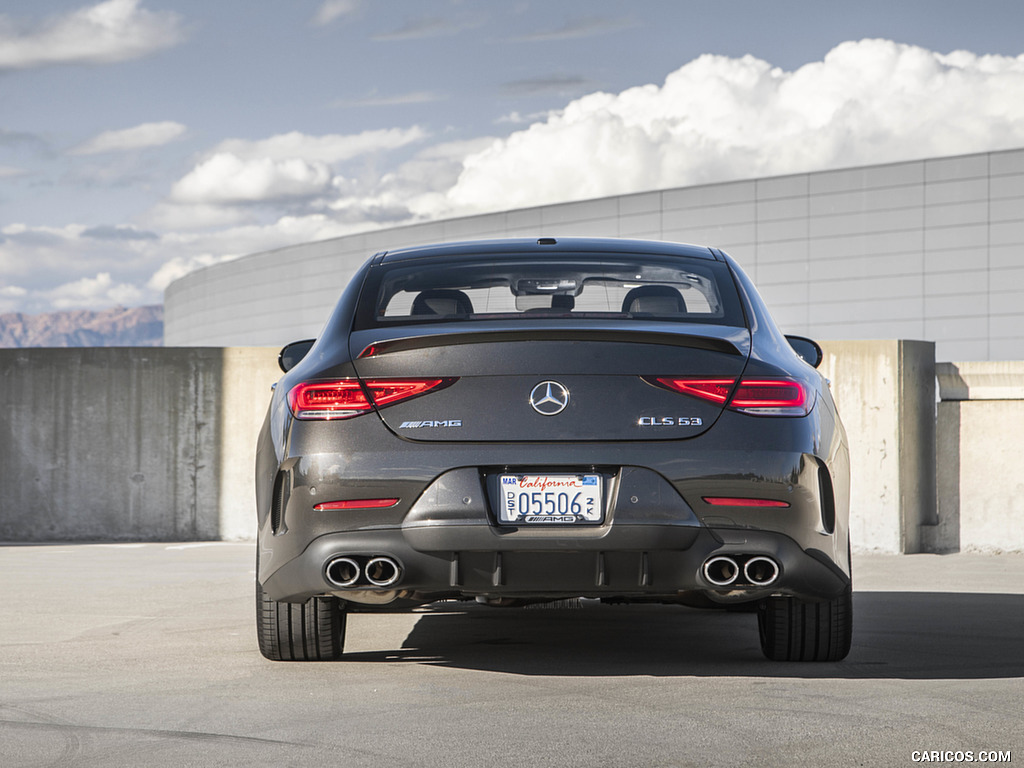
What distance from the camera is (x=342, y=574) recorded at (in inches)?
163

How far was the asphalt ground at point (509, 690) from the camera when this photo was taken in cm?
344

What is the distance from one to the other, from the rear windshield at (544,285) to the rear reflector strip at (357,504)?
739mm

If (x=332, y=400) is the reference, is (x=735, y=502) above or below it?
below

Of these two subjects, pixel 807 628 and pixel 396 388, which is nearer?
pixel 396 388

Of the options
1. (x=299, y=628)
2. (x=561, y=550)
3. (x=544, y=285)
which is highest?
(x=544, y=285)

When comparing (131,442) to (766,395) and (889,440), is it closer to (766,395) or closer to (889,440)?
(889,440)

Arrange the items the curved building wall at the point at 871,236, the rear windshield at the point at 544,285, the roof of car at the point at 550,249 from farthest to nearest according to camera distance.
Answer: the curved building wall at the point at 871,236, the roof of car at the point at 550,249, the rear windshield at the point at 544,285

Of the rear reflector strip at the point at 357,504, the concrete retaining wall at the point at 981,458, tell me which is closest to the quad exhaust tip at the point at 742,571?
the rear reflector strip at the point at 357,504

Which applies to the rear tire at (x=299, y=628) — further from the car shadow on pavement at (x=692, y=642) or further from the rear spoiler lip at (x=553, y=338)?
the rear spoiler lip at (x=553, y=338)

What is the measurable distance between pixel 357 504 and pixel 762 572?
132 centimetres

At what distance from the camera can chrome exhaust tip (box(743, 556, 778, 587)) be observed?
4082mm

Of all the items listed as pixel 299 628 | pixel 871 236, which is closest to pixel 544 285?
pixel 299 628

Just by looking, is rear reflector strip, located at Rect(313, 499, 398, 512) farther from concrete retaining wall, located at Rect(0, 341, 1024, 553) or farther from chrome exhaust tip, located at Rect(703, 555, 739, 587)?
concrete retaining wall, located at Rect(0, 341, 1024, 553)

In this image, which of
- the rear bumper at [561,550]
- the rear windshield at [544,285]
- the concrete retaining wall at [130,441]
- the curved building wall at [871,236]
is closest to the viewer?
the rear bumper at [561,550]
